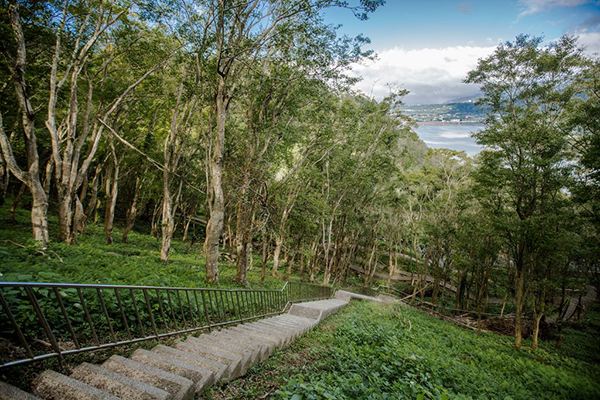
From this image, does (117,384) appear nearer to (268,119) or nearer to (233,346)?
(233,346)

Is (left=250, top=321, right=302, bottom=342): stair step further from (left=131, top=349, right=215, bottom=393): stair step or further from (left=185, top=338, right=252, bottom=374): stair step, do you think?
(left=131, top=349, right=215, bottom=393): stair step

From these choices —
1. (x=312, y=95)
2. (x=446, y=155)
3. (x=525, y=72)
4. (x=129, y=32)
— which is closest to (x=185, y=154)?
(x=129, y=32)

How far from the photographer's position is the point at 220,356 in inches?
139

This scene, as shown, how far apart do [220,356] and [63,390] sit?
1722 millimetres

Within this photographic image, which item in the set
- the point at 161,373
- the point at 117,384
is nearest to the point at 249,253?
the point at 161,373

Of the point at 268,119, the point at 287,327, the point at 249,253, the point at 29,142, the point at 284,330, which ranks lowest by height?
the point at 249,253

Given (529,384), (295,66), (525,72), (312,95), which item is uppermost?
(525,72)

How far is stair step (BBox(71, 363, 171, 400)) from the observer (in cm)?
224

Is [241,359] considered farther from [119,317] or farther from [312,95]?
[312,95]

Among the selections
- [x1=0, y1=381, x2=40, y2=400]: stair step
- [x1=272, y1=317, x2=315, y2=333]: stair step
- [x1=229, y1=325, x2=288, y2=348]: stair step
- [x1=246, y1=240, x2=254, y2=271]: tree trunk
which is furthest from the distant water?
[x1=0, y1=381, x2=40, y2=400]: stair step

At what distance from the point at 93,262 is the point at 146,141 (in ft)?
A: 40.3

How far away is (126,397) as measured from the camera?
2.22 m

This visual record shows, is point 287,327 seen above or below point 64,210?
below

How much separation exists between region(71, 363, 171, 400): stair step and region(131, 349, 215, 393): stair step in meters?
0.50
